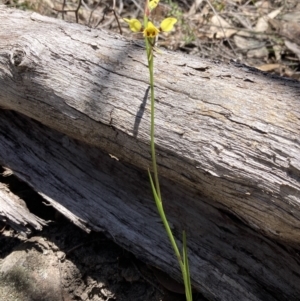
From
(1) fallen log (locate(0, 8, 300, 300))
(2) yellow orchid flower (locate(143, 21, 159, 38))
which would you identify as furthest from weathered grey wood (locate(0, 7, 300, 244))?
(2) yellow orchid flower (locate(143, 21, 159, 38))

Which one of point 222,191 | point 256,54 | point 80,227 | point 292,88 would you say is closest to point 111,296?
point 80,227

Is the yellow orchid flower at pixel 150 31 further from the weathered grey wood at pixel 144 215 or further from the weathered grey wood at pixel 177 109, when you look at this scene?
the weathered grey wood at pixel 144 215

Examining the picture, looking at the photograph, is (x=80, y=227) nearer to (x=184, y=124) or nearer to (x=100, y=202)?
(x=100, y=202)

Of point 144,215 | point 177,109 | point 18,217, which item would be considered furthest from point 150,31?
point 18,217

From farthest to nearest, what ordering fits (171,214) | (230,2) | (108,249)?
(230,2), (108,249), (171,214)

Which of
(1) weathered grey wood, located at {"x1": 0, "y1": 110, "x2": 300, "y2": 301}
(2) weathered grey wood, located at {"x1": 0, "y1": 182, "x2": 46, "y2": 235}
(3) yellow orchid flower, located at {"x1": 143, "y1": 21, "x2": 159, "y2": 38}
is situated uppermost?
(3) yellow orchid flower, located at {"x1": 143, "y1": 21, "x2": 159, "y2": 38}

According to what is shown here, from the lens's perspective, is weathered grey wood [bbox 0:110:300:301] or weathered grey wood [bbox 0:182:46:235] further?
weathered grey wood [bbox 0:182:46:235]

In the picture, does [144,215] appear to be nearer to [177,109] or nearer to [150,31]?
[177,109]

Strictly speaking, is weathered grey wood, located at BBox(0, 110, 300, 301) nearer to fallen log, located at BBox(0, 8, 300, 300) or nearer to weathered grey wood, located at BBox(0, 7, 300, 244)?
fallen log, located at BBox(0, 8, 300, 300)
